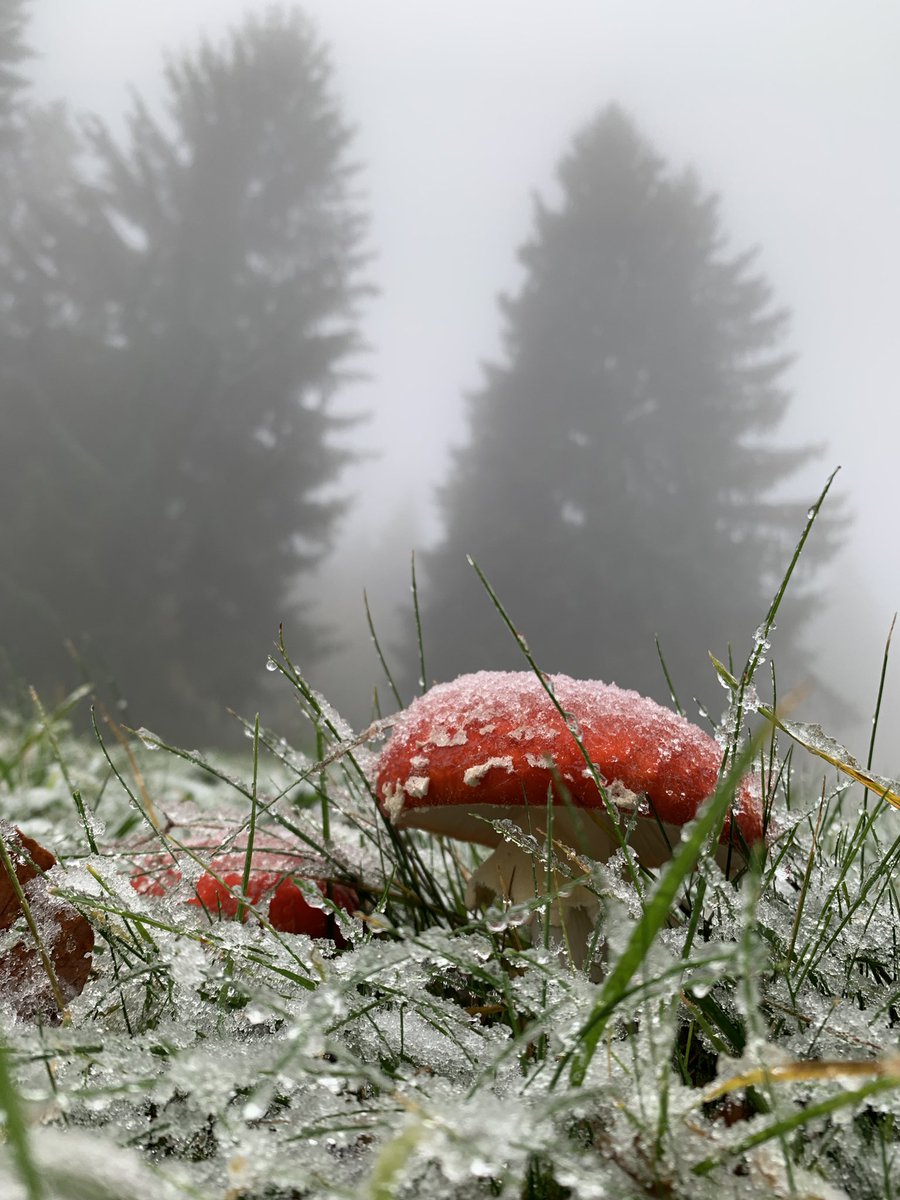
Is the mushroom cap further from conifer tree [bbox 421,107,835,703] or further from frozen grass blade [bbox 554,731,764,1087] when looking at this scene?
conifer tree [bbox 421,107,835,703]

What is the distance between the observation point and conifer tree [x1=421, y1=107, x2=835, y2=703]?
45.0ft

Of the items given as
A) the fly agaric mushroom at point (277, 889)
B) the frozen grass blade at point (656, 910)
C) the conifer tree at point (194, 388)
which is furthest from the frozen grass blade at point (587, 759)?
the conifer tree at point (194, 388)

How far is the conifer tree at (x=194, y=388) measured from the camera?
1211 cm

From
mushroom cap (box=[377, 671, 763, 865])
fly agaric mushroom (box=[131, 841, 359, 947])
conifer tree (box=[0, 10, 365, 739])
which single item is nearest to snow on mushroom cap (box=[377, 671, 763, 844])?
mushroom cap (box=[377, 671, 763, 865])

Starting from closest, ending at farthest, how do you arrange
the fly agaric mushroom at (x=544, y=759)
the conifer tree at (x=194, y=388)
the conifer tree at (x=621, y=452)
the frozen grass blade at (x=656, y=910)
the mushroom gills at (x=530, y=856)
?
the frozen grass blade at (x=656, y=910), the fly agaric mushroom at (x=544, y=759), the mushroom gills at (x=530, y=856), the conifer tree at (x=194, y=388), the conifer tree at (x=621, y=452)

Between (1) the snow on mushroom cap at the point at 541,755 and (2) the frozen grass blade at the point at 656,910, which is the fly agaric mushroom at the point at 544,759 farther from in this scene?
(2) the frozen grass blade at the point at 656,910

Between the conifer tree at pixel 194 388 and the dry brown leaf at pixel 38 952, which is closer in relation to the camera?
the dry brown leaf at pixel 38 952

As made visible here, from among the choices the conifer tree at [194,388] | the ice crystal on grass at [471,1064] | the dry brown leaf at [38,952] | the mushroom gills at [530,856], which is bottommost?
the dry brown leaf at [38,952]

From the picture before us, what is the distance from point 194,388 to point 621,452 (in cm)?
759

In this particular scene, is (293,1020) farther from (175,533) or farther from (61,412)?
(61,412)

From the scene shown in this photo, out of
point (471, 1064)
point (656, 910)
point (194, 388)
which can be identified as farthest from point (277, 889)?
point (194, 388)

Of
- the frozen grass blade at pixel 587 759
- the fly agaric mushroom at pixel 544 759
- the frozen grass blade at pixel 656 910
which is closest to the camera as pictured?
the frozen grass blade at pixel 656 910

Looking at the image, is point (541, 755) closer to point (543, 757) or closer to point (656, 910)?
point (543, 757)

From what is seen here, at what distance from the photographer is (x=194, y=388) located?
13086mm
